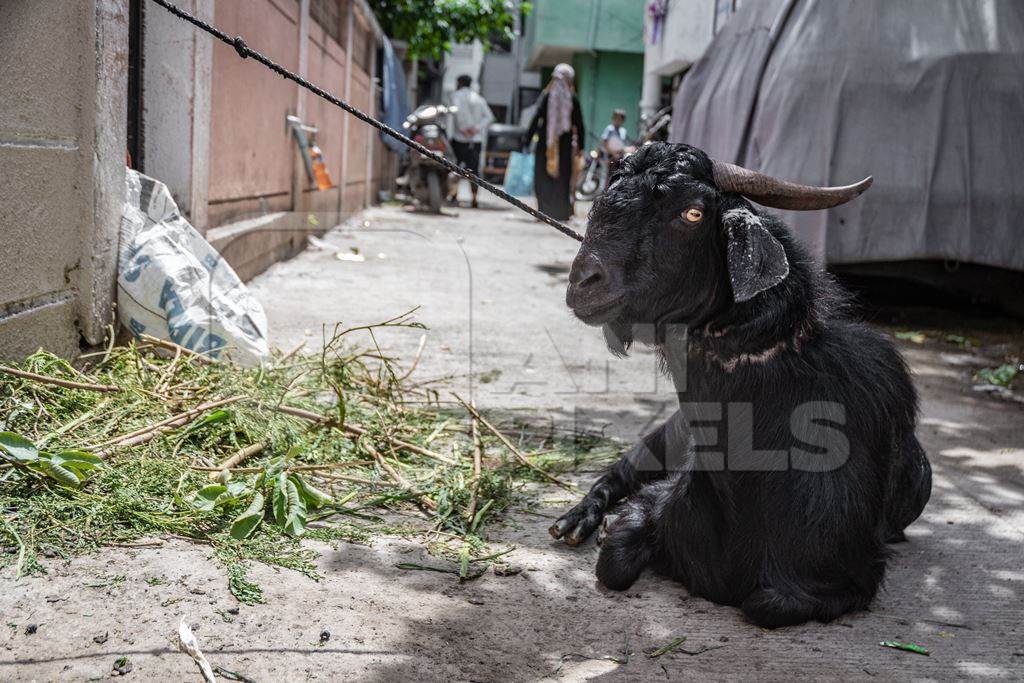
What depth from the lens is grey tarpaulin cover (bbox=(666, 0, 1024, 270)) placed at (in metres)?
7.05

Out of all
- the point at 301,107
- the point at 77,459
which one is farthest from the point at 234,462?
the point at 301,107

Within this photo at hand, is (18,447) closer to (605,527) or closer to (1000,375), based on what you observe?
(605,527)

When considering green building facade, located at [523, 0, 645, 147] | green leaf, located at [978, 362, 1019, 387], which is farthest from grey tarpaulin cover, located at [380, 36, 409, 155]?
green leaf, located at [978, 362, 1019, 387]

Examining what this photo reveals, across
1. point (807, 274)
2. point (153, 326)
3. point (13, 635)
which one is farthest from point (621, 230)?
point (153, 326)

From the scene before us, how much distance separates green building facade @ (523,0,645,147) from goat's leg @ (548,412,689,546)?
2651 centimetres

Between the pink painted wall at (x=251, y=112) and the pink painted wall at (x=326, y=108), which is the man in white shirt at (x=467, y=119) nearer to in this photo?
the pink painted wall at (x=326, y=108)

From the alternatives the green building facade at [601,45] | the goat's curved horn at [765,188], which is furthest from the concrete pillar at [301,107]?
the green building facade at [601,45]

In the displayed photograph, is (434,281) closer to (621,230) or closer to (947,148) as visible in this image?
(947,148)

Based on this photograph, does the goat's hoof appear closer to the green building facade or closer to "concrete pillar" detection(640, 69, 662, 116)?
"concrete pillar" detection(640, 69, 662, 116)

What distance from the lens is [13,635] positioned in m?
2.12

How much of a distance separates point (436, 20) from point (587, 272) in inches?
819

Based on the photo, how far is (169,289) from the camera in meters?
4.34

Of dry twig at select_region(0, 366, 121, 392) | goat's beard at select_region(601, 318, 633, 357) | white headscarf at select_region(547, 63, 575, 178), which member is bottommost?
dry twig at select_region(0, 366, 121, 392)

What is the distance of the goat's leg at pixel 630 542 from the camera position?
2.80 m
